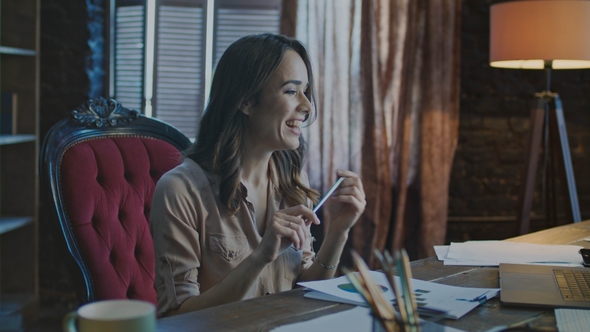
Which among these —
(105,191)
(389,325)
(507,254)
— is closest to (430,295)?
(507,254)

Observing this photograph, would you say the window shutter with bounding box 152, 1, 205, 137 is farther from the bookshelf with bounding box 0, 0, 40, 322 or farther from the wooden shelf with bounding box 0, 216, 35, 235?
the wooden shelf with bounding box 0, 216, 35, 235

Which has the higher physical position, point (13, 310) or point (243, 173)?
point (243, 173)

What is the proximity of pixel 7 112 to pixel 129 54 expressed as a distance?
743mm

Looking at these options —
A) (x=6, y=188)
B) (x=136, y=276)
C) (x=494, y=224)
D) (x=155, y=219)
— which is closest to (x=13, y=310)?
(x=6, y=188)

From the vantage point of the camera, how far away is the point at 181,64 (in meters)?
3.64

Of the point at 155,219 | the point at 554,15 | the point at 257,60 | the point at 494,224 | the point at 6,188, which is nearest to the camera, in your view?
the point at 155,219

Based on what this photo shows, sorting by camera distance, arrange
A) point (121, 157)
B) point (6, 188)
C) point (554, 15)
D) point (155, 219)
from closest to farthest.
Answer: point (155, 219) → point (121, 157) → point (554, 15) → point (6, 188)

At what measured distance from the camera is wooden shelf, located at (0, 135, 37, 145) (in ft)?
10.4

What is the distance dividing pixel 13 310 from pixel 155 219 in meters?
2.12

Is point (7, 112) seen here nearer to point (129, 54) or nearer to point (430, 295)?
point (129, 54)

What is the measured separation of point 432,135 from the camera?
3.65 m

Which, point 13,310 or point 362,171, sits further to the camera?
point 362,171

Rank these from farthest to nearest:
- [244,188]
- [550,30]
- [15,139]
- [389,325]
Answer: [15,139] < [550,30] < [244,188] < [389,325]

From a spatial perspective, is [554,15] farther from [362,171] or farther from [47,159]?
[47,159]
